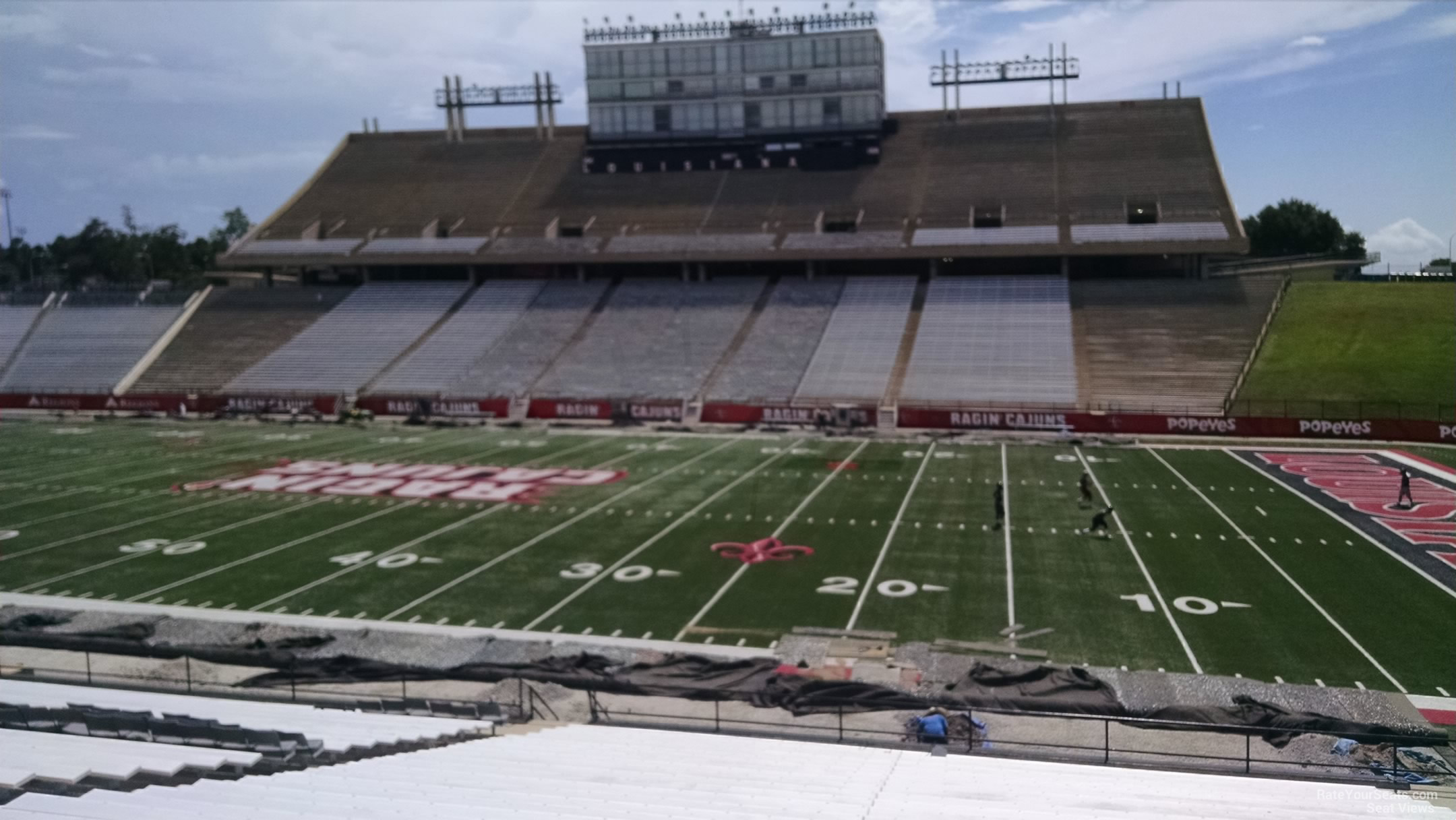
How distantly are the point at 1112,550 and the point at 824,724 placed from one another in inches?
406

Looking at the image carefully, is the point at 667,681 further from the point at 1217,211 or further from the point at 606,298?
the point at 1217,211

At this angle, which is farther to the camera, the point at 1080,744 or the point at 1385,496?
the point at 1385,496

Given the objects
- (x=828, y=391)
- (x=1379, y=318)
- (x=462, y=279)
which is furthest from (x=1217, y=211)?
(x=462, y=279)

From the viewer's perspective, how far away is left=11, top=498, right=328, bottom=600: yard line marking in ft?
61.9

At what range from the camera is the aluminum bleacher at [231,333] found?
4909 cm

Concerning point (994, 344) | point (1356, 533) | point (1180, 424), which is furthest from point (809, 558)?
point (994, 344)

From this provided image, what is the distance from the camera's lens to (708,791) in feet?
23.7

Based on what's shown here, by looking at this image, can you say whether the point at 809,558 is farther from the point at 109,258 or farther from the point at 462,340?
the point at 109,258

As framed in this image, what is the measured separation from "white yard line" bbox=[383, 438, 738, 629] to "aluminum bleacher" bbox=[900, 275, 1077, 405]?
537 inches

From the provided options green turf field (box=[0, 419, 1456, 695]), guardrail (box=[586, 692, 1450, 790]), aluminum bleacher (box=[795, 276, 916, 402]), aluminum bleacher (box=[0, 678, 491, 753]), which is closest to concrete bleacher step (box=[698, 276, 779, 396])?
aluminum bleacher (box=[795, 276, 916, 402])

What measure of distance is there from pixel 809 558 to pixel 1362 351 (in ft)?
102

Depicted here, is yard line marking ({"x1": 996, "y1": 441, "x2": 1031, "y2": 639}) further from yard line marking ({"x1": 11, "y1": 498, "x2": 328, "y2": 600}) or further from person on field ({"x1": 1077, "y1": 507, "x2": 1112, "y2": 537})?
yard line marking ({"x1": 11, "y1": 498, "x2": 328, "y2": 600})

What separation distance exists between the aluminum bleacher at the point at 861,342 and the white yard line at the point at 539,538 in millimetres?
11317

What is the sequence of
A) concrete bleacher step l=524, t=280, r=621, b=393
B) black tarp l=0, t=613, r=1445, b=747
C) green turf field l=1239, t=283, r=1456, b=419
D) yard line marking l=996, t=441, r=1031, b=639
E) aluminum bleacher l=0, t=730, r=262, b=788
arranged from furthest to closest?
concrete bleacher step l=524, t=280, r=621, b=393, green turf field l=1239, t=283, r=1456, b=419, yard line marking l=996, t=441, r=1031, b=639, black tarp l=0, t=613, r=1445, b=747, aluminum bleacher l=0, t=730, r=262, b=788
